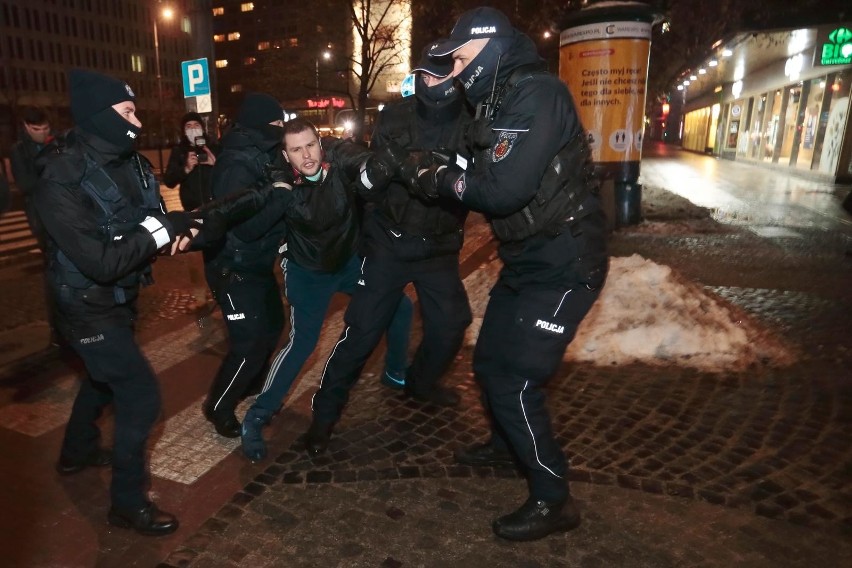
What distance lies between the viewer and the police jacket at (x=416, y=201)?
11.3 ft

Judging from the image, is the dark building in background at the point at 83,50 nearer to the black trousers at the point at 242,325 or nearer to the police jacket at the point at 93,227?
the black trousers at the point at 242,325

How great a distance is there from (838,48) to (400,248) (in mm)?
17568

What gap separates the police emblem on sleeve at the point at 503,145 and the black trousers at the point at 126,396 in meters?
1.79

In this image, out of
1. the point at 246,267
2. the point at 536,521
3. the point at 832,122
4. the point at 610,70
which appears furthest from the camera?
the point at 832,122

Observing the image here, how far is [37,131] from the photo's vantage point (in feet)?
17.9

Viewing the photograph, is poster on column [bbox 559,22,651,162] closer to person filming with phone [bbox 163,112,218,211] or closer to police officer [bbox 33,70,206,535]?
person filming with phone [bbox 163,112,218,211]

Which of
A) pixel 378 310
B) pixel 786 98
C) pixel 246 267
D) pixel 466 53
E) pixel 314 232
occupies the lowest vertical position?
pixel 378 310

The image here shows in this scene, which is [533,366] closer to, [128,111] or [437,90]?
[437,90]

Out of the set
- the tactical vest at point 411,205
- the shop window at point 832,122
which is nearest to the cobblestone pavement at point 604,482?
the tactical vest at point 411,205

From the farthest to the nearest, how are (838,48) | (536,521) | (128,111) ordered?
(838,48) < (536,521) < (128,111)

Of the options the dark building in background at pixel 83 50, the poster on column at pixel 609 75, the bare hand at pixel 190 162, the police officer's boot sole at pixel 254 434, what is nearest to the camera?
the police officer's boot sole at pixel 254 434

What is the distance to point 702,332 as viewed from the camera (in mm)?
5125

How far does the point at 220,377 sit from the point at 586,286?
7.20 ft

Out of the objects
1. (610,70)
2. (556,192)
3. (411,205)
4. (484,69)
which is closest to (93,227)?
(411,205)
